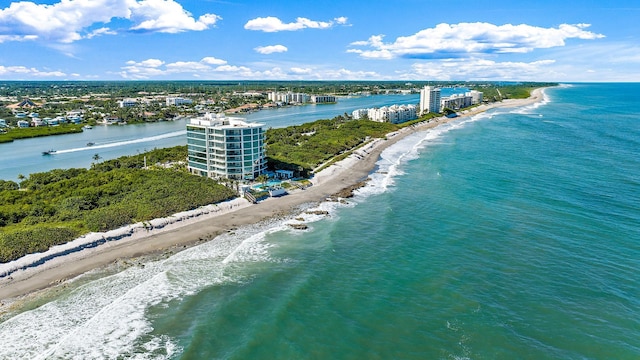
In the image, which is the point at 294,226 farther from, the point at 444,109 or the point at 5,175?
the point at 444,109

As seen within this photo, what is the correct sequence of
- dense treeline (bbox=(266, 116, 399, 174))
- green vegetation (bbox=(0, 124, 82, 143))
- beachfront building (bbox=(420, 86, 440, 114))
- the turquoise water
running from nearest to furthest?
dense treeline (bbox=(266, 116, 399, 174)) < the turquoise water < green vegetation (bbox=(0, 124, 82, 143)) < beachfront building (bbox=(420, 86, 440, 114))

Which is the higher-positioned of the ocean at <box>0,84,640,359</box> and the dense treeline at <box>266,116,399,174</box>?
the dense treeline at <box>266,116,399,174</box>

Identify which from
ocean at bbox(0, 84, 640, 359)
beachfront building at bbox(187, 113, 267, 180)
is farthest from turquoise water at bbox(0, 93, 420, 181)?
ocean at bbox(0, 84, 640, 359)

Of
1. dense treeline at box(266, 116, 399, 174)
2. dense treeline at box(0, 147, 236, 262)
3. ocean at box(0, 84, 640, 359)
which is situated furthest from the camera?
dense treeline at box(266, 116, 399, 174)

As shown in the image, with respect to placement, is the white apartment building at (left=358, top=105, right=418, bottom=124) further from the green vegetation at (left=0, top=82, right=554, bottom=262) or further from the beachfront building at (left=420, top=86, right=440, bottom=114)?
the green vegetation at (left=0, top=82, right=554, bottom=262)

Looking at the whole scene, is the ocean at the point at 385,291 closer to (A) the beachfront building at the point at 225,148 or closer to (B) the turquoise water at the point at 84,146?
(A) the beachfront building at the point at 225,148

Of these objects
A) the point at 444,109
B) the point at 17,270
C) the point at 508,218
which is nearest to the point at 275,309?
the point at 17,270

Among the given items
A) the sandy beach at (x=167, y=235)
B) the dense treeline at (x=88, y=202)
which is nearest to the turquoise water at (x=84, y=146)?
the dense treeline at (x=88, y=202)

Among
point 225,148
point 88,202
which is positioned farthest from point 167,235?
point 225,148
